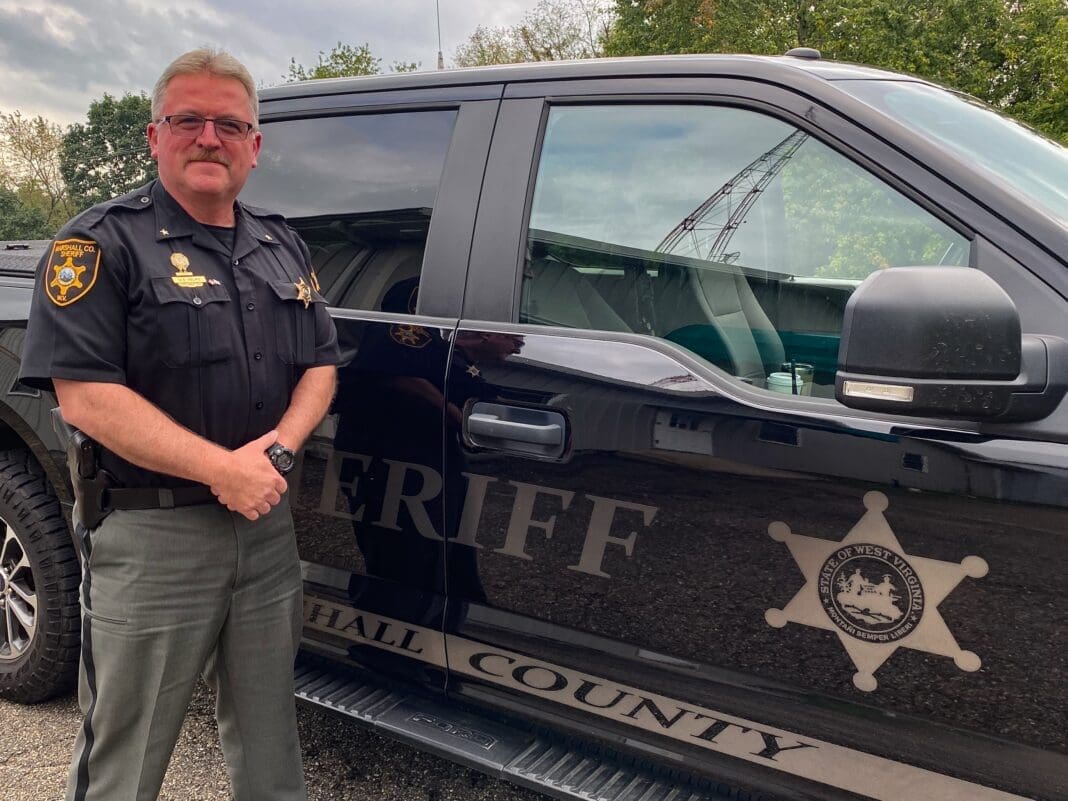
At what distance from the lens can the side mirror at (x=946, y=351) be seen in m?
1.19

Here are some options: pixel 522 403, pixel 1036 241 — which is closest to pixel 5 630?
pixel 522 403

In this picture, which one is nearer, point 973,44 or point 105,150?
point 973,44

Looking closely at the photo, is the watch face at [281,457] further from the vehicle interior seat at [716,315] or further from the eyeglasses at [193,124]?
the vehicle interior seat at [716,315]

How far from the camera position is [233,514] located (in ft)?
5.36

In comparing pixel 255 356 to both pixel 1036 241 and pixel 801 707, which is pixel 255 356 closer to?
pixel 801 707

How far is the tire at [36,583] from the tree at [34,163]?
40.7 metres

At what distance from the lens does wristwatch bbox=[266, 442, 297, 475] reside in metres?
1.60

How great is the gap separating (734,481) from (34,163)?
4453 centimetres

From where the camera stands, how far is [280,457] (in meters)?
1.61

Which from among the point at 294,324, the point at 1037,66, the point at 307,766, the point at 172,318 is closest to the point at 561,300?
the point at 294,324

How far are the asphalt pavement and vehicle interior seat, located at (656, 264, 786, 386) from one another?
4.31 feet

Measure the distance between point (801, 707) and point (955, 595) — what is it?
0.36 meters

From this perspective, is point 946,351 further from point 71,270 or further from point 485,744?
point 71,270

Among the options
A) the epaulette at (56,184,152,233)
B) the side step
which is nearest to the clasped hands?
the epaulette at (56,184,152,233)
